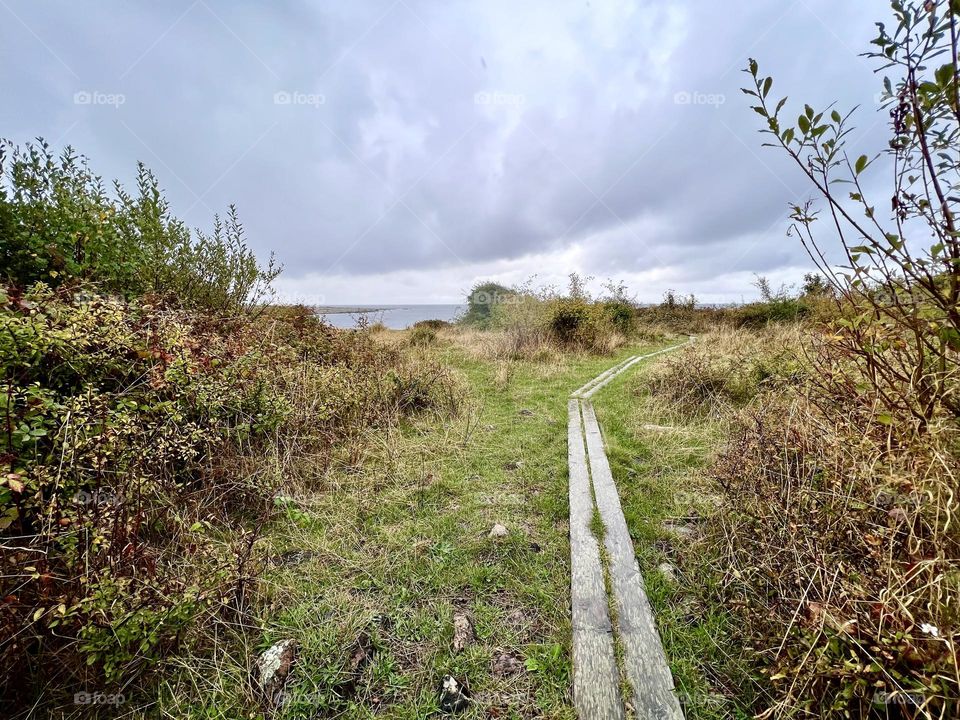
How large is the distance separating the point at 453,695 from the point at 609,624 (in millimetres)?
783

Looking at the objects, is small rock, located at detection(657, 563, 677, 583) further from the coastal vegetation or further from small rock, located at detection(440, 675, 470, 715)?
small rock, located at detection(440, 675, 470, 715)

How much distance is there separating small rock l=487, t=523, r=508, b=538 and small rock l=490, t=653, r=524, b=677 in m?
0.90

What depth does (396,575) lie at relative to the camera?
223 cm

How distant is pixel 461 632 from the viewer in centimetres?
182

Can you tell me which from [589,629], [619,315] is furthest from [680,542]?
[619,315]

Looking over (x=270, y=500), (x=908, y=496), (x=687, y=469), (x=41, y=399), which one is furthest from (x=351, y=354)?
(x=908, y=496)

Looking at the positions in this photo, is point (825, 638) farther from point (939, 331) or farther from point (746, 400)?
point (746, 400)

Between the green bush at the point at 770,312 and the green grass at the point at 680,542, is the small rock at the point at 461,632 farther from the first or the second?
the green bush at the point at 770,312

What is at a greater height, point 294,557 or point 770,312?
point 770,312

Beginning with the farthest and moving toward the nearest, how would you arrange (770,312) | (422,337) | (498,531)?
1. (422,337)
2. (770,312)
3. (498,531)

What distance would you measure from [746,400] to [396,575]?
16.3ft

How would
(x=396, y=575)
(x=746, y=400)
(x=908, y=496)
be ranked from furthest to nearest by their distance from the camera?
(x=746, y=400), (x=396, y=575), (x=908, y=496)

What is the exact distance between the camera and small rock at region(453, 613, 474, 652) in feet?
5.76

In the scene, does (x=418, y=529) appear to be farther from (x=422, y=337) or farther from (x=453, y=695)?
(x=422, y=337)
